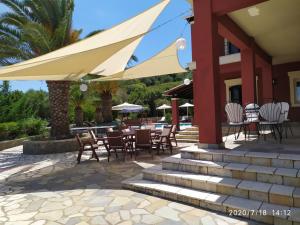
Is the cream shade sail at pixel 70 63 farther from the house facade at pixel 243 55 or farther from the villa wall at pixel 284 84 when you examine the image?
the villa wall at pixel 284 84

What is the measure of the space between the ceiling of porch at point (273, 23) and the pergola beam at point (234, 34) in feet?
Answer: 0.38

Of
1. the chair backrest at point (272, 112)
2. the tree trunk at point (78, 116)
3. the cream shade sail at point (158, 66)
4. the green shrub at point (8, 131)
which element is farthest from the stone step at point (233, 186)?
the tree trunk at point (78, 116)

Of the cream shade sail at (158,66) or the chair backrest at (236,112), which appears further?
the cream shade sail at (158,66)

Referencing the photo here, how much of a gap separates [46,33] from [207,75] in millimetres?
7554

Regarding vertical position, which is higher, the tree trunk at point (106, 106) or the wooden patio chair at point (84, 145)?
the tree trunk at point (106, 106)

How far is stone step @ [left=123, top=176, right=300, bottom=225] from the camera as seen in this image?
11.4 ft

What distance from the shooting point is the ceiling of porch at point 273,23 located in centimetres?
650

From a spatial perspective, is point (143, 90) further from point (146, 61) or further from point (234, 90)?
point (146, 61)

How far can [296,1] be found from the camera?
6.25 meters

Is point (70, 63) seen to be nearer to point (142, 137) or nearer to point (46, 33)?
point (142, 137)

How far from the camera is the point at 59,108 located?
460 inches

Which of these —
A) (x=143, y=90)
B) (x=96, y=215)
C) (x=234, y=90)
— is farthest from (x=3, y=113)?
(x=143, y=90)

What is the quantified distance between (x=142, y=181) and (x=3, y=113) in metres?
13.3

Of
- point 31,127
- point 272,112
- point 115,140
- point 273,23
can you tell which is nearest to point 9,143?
point 31,127
